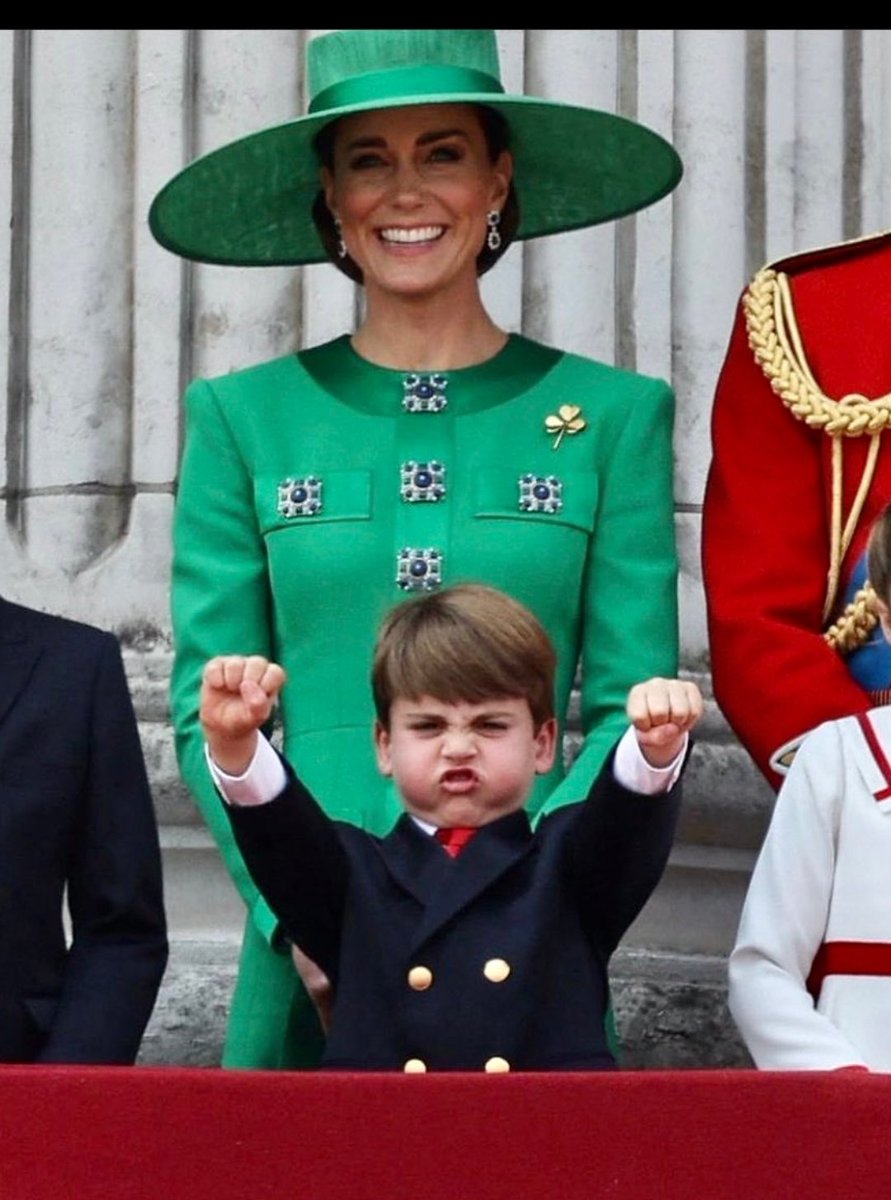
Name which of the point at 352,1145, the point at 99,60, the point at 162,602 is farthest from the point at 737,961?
the point at 99,60

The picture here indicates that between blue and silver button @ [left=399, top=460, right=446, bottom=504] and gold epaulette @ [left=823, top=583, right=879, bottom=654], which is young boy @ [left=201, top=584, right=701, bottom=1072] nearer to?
blue and silver button @ [left=399, top=460, right=446, bottom=504]

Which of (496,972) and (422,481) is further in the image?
(422,481)

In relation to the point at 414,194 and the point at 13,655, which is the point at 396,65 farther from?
the point at 13,655

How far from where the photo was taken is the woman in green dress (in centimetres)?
352

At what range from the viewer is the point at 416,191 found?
12.0 ft

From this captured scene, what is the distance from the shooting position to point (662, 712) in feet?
9.81

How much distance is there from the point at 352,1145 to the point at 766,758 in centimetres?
120

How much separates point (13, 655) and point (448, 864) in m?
0.50

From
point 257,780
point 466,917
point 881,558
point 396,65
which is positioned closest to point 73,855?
point 257,780

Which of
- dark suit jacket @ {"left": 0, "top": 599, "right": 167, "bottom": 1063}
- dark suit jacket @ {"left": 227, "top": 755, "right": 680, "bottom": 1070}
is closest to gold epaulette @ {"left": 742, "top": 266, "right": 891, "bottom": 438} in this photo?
dark suit jacket @ {"left": 227, "top": 755, "right": 680, "bottom": 1070}

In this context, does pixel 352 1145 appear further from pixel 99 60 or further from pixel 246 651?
pixel 99 60

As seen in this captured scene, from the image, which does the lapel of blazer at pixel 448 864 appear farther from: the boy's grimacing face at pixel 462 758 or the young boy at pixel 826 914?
the young boy at pixel 826 914

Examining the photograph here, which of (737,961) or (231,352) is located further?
(231,352)

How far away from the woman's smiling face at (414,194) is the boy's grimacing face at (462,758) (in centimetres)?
62
